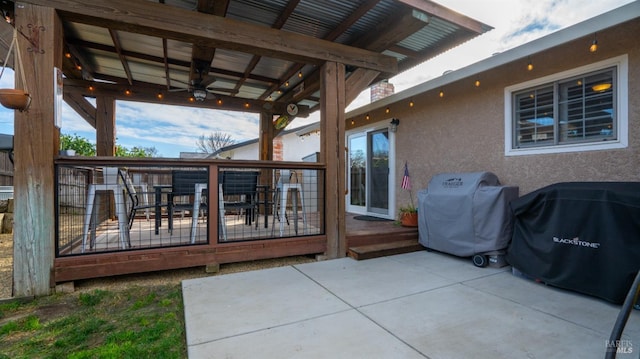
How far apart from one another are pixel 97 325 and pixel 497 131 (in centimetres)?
492

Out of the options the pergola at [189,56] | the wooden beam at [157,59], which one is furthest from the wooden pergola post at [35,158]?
the wooden beam at [157,59]

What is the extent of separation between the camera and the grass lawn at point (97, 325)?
1.91 metres

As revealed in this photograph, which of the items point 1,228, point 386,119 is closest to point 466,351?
point 386,119

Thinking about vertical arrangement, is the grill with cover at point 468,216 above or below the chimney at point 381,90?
below

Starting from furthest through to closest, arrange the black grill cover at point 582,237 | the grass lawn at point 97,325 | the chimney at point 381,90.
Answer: the chimney at point 381,90 < the black grill cover at point 582,237 < the grass lawn at point 97,325

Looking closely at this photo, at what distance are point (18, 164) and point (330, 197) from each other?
309cm

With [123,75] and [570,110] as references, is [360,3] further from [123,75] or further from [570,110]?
[123,75]

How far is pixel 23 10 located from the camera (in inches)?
105

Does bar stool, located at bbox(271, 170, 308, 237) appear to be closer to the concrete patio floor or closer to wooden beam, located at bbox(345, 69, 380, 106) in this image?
the concrete patio floor

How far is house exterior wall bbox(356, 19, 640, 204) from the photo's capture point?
10.3ft

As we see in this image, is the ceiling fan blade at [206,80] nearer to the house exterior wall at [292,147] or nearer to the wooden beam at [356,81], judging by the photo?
the wooden beam at [356,81]

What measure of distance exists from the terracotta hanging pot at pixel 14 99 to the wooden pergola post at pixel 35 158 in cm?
A: 21

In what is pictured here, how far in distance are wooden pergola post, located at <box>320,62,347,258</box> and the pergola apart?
0.05 feet

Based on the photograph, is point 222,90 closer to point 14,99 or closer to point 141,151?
point 14,99
